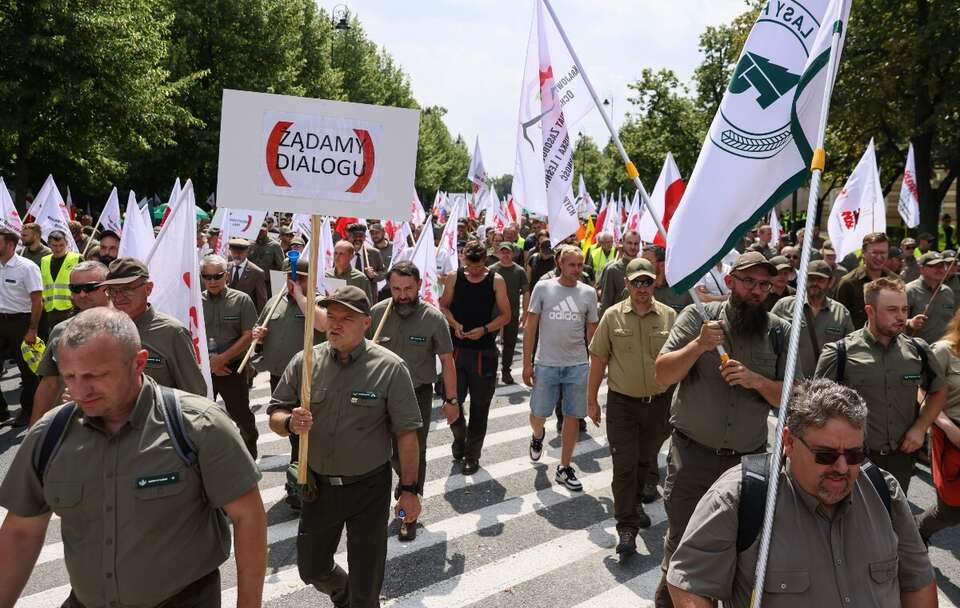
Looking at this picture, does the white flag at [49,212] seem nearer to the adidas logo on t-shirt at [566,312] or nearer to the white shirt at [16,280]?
the white shirt at [16,280]

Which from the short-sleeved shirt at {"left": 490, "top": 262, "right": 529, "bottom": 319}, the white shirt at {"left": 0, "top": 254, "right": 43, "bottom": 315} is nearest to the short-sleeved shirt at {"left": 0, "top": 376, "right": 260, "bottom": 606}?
the white shirt at {"left": 0, "top": 254, "right": 43, "bottom": 315}

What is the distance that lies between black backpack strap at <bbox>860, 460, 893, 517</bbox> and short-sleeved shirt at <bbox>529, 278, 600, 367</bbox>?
444 cm

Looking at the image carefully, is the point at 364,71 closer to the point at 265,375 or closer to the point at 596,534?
the point at 265,375

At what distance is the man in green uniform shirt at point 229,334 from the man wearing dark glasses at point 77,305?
1.73 m

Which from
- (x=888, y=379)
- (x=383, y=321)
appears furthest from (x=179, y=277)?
(x=888, y=379)

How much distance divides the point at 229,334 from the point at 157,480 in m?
4.16

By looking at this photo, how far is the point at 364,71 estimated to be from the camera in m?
48.1

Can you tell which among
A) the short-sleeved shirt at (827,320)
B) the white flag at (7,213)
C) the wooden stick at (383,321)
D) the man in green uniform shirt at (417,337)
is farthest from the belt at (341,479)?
the white flag at (7,213)

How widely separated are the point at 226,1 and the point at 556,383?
3024 centimetres

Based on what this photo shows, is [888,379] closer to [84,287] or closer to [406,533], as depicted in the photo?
[406,533]

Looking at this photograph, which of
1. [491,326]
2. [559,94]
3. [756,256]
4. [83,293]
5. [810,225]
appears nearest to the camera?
[810,225]

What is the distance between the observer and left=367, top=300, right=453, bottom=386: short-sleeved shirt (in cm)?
→ 617

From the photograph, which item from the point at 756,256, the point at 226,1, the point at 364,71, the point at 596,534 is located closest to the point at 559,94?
the point at 756,256

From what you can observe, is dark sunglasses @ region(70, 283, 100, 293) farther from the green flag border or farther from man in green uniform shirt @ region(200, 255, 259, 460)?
the green flag border
